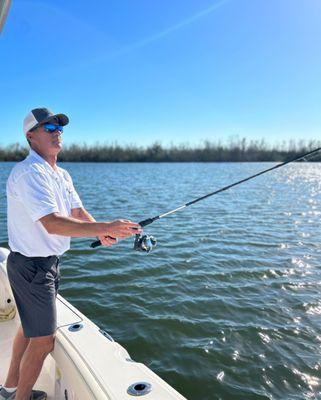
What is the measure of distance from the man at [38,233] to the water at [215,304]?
6.91ft

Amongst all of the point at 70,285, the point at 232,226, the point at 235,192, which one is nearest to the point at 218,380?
the point at 70,285

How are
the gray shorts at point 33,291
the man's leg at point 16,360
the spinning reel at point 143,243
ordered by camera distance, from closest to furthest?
the gray shorts at point 33,291 → the man's leg at point 16,360 → the spinning reel at point 143,243

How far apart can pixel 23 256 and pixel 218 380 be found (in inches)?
113

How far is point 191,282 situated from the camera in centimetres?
730

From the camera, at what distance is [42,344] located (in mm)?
2938

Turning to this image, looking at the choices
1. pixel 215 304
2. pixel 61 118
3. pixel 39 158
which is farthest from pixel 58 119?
pixel 215 304

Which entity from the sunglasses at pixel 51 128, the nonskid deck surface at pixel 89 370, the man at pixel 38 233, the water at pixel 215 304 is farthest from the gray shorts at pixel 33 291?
the water at pixel 215 304

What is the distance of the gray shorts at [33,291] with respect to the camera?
2.81m

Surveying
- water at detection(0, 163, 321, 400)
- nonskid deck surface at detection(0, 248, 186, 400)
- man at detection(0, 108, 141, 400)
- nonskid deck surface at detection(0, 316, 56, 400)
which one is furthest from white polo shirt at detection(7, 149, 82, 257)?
water at detection(0, 163, 321, 400)

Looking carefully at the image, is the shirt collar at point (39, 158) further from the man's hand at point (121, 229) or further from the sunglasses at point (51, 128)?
the man's hand at point (121, 229)

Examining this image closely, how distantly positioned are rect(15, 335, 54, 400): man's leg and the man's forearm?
82 cm

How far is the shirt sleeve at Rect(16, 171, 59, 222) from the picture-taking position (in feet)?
8.73

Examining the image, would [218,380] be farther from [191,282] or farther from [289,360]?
[191,282]

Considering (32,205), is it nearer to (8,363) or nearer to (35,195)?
(35,195)
